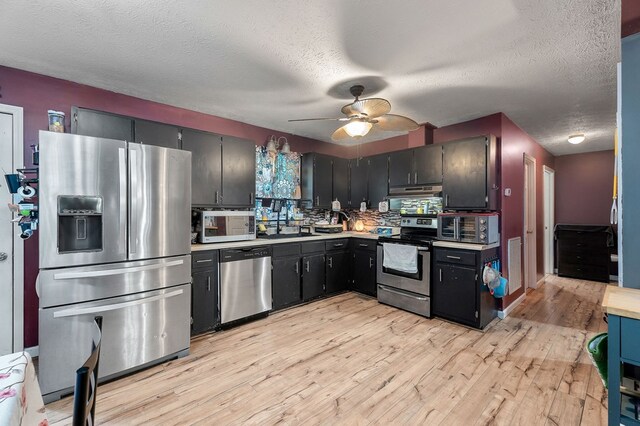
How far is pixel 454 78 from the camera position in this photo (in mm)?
2715

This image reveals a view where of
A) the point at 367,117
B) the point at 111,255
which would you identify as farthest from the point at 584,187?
the point at 111,255

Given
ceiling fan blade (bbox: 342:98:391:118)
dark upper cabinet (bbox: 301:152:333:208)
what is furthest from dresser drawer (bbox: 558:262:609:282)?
ceiling fan blade (bbox: 342:98:391:118)

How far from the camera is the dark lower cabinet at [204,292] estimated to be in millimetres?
2889

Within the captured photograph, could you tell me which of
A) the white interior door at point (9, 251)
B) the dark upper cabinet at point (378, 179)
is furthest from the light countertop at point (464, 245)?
the white interior door at point (9, 251)

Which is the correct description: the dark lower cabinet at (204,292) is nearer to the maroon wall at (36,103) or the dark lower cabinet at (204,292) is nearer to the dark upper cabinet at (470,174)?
the maroon wall at (36,103)

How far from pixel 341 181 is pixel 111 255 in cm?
347

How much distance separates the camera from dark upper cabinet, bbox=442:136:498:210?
3.40 metres

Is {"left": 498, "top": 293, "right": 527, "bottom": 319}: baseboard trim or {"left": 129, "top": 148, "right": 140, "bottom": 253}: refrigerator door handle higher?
{"left": 129, "top": 148, "right": 140, "bottom": 253}: refrigerator door handle

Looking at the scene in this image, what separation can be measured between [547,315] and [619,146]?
2.85 meters

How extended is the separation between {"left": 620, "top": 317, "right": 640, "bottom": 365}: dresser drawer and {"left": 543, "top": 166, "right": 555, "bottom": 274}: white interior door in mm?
5341

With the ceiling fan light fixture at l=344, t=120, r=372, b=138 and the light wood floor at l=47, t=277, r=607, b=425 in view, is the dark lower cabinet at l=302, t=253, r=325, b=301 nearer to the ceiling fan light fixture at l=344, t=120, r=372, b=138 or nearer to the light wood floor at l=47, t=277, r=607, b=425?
the light wood floor at l=47, t=277, r=607, b=425

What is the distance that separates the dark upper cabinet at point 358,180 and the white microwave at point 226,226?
2.02 m

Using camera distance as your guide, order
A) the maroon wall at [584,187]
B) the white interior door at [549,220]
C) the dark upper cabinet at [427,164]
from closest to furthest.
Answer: the dark upper cabinet at [427,164], the maroon wall at [584,187], the white interior door at [549,220]

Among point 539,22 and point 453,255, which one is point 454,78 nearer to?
point 539,22
